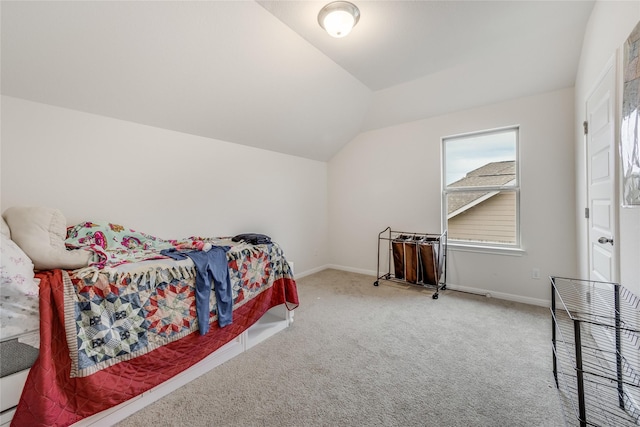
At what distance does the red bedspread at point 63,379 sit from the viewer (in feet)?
3.82

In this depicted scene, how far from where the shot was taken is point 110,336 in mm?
1374

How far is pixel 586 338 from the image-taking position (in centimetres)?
219

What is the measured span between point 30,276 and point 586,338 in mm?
3828

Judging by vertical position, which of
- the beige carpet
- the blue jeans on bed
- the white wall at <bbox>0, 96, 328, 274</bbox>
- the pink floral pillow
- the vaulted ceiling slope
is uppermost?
the vaulted ceiling slope

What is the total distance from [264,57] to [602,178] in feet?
9.36

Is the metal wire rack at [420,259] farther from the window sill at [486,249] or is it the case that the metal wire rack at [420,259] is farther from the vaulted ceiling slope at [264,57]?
the vaulted ceiling slope at [264,57]

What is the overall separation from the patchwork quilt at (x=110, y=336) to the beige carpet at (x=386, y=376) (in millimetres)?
227

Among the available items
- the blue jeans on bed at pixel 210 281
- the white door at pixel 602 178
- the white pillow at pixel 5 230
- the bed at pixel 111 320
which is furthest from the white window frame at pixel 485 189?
the white pillow at pixel 5 230

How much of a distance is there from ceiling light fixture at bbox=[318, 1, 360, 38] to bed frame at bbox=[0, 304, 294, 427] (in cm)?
245

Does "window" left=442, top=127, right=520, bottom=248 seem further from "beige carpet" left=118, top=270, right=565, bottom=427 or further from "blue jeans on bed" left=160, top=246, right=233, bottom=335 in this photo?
"blue jeans on bed" left=160, top=246, right=233, bottom=335

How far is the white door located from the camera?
1636mm

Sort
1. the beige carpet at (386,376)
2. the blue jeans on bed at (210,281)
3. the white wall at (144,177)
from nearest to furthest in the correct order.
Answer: the beige carpet at (386,376)
the blue jeans on bed at (210,281)
the white wall at (144,177)

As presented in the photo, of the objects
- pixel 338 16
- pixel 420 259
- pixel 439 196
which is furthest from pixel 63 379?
pixel 439 196

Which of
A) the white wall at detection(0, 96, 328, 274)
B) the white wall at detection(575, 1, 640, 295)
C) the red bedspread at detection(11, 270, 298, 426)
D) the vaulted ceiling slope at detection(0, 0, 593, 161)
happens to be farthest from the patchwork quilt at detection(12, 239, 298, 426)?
the white wall at detection(575, 1, 640, 295)
